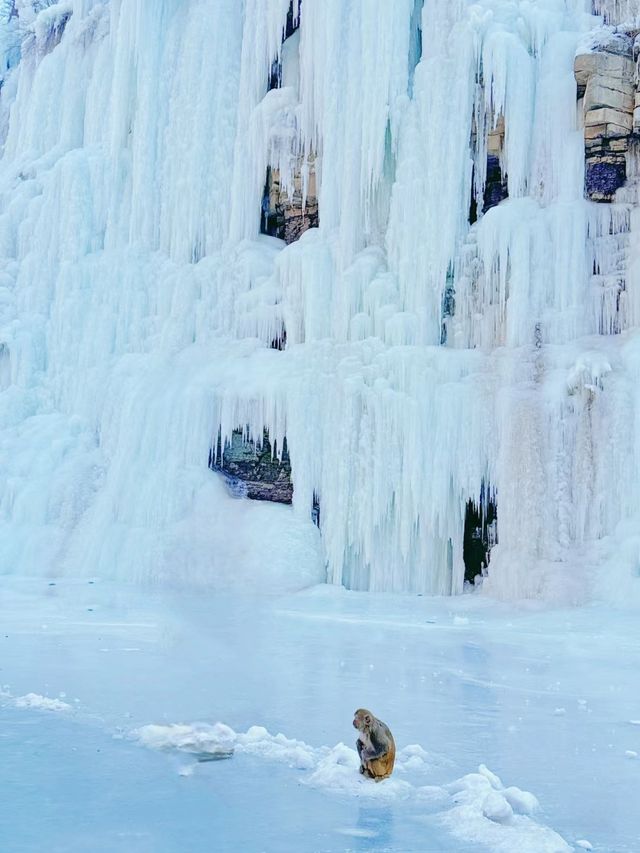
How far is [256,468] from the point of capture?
45.9 ft

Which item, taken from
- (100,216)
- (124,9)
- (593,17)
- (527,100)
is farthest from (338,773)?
(124,9)

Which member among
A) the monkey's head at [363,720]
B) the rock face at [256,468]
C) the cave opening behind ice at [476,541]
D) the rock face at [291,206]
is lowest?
the monkey's head at [363,720]

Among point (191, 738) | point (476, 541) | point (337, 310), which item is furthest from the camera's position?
point (337, 310)

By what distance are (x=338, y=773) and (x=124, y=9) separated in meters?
15.7

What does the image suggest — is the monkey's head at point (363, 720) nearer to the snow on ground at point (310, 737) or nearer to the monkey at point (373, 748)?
the monkey at point (373, 748)

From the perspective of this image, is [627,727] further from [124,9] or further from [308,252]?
[124,9]

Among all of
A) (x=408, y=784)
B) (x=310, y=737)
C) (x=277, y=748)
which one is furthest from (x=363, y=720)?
(x=310, y=737)

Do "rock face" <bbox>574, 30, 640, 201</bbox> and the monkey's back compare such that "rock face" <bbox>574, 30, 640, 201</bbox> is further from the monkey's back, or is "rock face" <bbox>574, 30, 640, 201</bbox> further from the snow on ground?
the monkey's back

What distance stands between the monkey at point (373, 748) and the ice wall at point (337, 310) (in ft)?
22.1

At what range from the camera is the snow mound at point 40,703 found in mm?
5301

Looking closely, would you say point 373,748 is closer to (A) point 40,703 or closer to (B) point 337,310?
(A) point 40,703

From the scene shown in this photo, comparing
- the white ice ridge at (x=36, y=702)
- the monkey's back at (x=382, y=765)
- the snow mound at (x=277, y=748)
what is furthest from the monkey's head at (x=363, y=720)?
the white ice ridge at (x=36, y=702)

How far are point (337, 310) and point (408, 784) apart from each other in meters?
9.78

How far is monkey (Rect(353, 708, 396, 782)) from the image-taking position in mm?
4070
